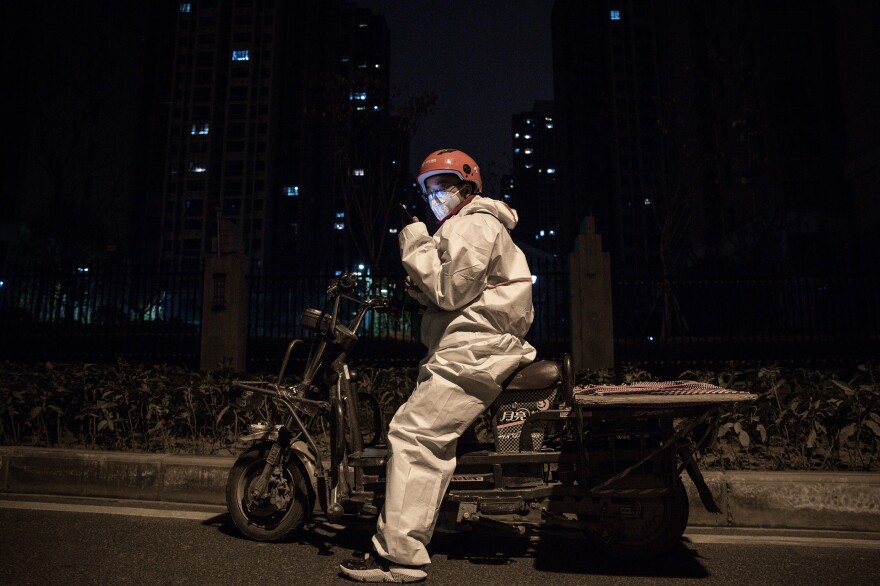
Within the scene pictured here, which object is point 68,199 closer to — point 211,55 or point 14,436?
point 14,436

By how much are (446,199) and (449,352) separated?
0.97m

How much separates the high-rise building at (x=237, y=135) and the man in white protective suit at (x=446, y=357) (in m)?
91.2

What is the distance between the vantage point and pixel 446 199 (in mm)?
3586

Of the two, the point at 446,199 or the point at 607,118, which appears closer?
the point at 446,199

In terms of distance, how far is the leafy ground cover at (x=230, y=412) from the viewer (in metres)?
4.78

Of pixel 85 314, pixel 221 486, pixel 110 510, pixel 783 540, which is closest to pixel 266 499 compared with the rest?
pixel 221 486

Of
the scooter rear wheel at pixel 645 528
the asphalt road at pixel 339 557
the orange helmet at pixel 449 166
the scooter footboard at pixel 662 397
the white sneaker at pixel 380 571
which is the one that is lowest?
the asphalt road at pixel 339 557

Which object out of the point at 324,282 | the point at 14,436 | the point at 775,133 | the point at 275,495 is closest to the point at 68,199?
the point at 324,282

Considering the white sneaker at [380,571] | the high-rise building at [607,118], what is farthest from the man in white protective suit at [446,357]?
the high-rise building at [607,118]

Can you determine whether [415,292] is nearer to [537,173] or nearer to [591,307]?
[591,307]

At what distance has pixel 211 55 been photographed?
10062 centimetres

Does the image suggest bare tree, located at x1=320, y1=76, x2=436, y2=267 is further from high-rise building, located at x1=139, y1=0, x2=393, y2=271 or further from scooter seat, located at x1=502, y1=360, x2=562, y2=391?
high-rise building, located at x1=139, y1=0, x2=393, y2=271

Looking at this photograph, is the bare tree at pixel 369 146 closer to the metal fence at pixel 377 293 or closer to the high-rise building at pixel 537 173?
the metal fence at pixel 377 293

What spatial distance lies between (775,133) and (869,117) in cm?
629
